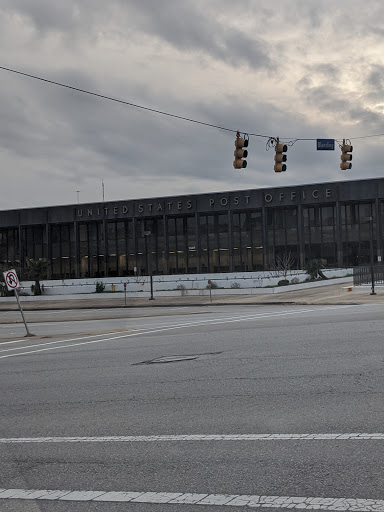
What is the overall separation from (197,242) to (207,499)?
8007 cm

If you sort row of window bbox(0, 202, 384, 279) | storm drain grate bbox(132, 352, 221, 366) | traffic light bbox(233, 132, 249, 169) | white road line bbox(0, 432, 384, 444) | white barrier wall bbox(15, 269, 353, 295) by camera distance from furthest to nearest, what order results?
1. row of window bbox(0, 202, 384, 279)
2. white barrier wall bbox(15, 269, 353, 295)
3. traffic light bbox(233, 132, 249, 169)
4. storm drain grate bbox(132, 352, 221, 366)
5. white road line bbox(0, 432, 384, 444)

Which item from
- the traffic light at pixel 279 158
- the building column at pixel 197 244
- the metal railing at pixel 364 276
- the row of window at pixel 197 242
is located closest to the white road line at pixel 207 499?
the traffic light at pixel 279 158

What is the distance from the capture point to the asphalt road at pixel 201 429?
541cm

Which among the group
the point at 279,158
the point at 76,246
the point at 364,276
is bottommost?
the point at 364,276

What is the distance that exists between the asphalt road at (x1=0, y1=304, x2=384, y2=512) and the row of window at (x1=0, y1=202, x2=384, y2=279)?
61.6 m

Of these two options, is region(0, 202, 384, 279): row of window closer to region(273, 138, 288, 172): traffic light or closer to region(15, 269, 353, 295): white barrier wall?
region(15, 269, 353, 295): white barrier wall

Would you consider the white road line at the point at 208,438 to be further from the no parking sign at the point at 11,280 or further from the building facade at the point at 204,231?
the building facade at the point at 204,231

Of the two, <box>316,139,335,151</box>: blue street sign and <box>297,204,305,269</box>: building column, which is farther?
<box>297,204,305,269</box>: building column

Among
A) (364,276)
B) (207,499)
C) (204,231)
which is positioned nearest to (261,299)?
(364,276)

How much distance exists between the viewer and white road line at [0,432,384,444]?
22.4 feet

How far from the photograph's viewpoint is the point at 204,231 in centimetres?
8556

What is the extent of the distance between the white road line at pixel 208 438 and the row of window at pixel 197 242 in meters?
66.8

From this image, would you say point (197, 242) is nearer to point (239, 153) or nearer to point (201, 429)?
point (239, 153)

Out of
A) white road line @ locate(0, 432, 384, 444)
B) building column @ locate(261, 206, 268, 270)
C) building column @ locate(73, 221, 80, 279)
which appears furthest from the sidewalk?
building column @ locate(73, 221, 80, 279)
